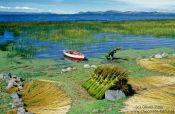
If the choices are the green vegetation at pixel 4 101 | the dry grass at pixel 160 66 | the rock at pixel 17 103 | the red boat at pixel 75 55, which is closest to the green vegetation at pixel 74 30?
the red boat at pixel 75 55

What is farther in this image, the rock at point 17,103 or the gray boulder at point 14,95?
the gray boulder at point 14,95

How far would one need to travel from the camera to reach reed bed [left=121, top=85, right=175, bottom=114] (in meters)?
16.2

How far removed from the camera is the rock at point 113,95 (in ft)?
60.7

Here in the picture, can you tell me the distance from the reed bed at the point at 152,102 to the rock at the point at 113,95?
1.78ft

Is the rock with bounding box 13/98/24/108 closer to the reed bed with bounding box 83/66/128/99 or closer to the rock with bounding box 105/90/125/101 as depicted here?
the reed bed with bounding box 83/66/128/99

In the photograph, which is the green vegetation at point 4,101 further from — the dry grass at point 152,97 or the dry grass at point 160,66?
the dry grass at point 160,66

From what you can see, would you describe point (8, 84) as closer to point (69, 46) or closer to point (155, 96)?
point (155, 96)

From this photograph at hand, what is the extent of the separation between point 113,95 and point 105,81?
1566 millimetres

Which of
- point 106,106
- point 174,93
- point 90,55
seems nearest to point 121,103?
point 106,106

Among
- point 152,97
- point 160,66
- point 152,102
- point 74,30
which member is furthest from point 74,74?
point 74,30

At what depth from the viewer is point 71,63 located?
36188mm

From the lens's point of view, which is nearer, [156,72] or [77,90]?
[77,90]

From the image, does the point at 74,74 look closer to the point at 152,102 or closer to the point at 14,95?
the point at 14,95

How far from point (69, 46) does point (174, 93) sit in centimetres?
3235
